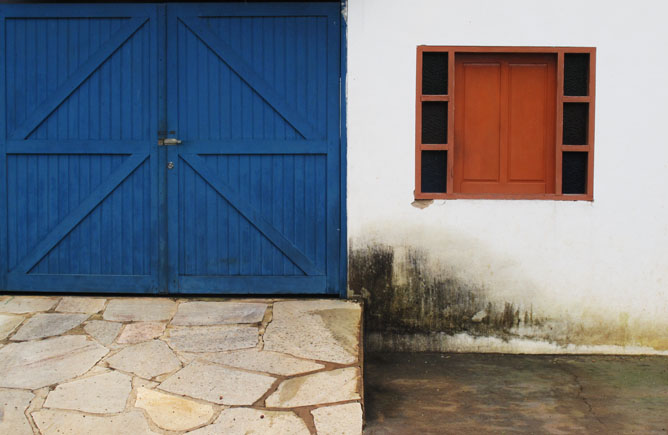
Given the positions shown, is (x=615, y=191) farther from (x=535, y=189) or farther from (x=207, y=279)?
(x=207, y=279)

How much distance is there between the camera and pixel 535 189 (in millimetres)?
5008

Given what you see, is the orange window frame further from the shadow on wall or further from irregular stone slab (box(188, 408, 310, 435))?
irregular stone slab (box(188, 408, 310, 435))

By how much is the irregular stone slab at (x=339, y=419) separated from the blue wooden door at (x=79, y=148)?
222cm

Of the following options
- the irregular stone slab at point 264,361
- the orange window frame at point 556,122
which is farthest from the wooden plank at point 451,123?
the irregular stone slab at point 264,361

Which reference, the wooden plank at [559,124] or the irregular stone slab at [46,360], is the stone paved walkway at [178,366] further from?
the wooden plank at [559,124]

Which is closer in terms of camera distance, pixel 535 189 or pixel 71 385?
pixel 71 385

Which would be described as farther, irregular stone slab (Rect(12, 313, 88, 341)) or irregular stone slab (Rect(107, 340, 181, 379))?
irregular stone slab (Rect(12, 313, 88, 341))

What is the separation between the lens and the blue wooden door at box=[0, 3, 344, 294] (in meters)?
4.93

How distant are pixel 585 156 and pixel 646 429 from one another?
85.6 inches

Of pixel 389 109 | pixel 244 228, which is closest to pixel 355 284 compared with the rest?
pixel 244 228

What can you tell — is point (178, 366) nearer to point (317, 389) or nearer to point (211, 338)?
point (211, 338)

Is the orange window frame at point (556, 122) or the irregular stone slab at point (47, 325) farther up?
the orange window frame at point (556, 122)

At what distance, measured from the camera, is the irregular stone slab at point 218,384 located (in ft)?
11.6

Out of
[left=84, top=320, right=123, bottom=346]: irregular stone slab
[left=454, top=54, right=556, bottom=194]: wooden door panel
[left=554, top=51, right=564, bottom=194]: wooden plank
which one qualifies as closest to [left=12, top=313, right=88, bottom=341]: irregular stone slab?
[left=84, top=320, right=123, bottom=346]: irregular stone slab
